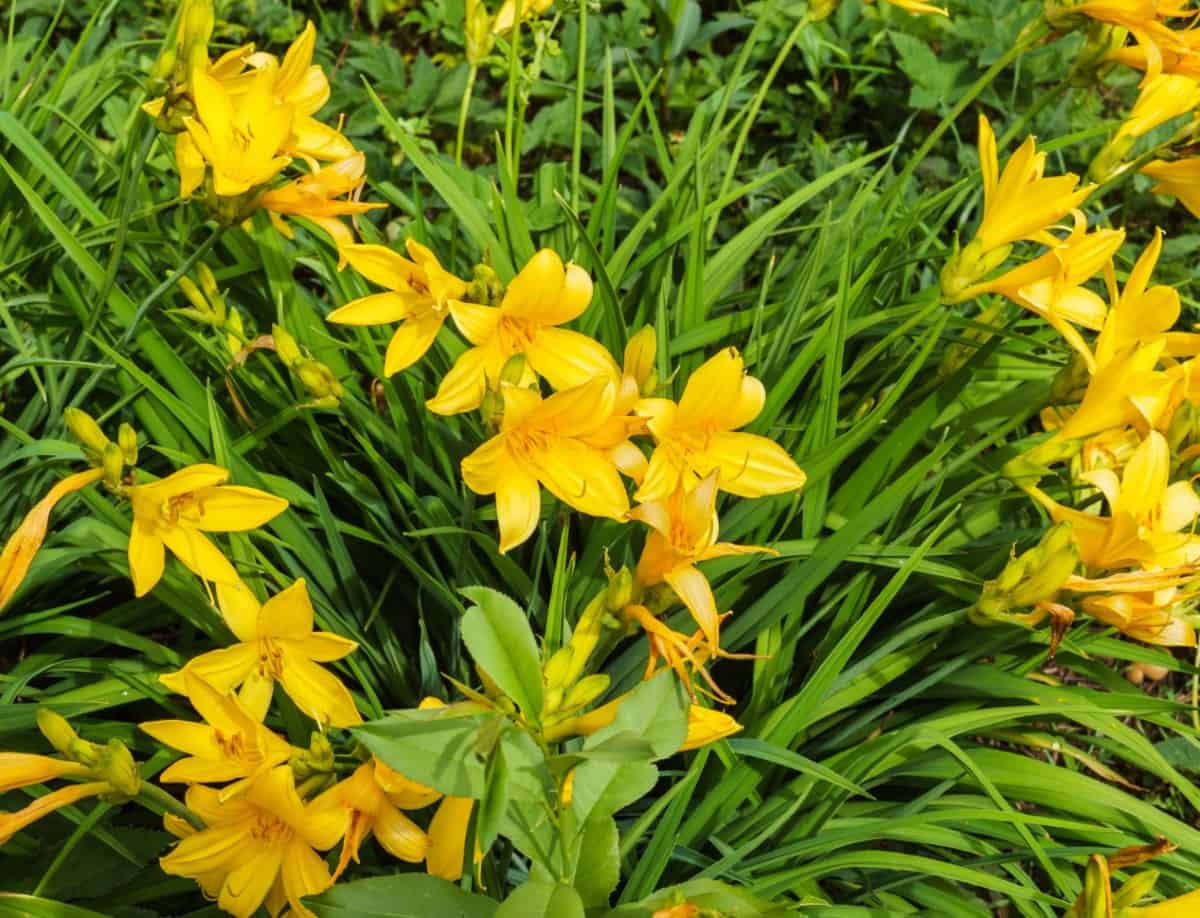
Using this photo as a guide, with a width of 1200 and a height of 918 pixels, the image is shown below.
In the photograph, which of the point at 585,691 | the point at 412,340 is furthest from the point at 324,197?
the point at 585,691

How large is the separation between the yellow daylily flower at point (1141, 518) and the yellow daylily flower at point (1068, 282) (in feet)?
0.50

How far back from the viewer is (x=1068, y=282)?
137 cm

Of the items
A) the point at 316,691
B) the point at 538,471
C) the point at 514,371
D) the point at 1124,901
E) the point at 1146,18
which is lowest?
the point at 1124,901

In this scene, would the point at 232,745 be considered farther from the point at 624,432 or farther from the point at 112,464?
the point at 624,432

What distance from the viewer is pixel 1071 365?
141 centimetres

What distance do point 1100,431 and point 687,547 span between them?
676 millimetres

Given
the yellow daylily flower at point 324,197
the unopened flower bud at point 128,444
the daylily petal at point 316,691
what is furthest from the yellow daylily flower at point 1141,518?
the unopened flower bud at point 128,444

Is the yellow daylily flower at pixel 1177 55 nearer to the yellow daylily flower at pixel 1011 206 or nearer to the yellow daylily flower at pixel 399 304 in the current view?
the yellow daylily flower at pixel 1011 206

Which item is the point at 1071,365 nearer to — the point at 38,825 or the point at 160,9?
the point at 38,825

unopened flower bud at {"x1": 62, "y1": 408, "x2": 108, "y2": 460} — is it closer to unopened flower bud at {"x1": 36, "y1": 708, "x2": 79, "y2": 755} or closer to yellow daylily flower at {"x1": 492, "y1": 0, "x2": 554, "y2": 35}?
unopened flower bud at {"x1": 36, "y1": 708, "x2": 79, "y2": 755}

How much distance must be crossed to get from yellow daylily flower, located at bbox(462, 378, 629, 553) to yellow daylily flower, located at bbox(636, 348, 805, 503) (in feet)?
A: 0.16

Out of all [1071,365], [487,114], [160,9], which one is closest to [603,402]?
[1071,365]

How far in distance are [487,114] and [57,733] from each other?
189cm

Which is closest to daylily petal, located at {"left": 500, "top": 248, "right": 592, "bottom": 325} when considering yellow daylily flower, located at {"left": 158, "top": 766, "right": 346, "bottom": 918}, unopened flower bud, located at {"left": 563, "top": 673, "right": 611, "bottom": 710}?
unopened flower bud, located at {"left": 563, "top": 673, "right": 611, "bottom": 710}
